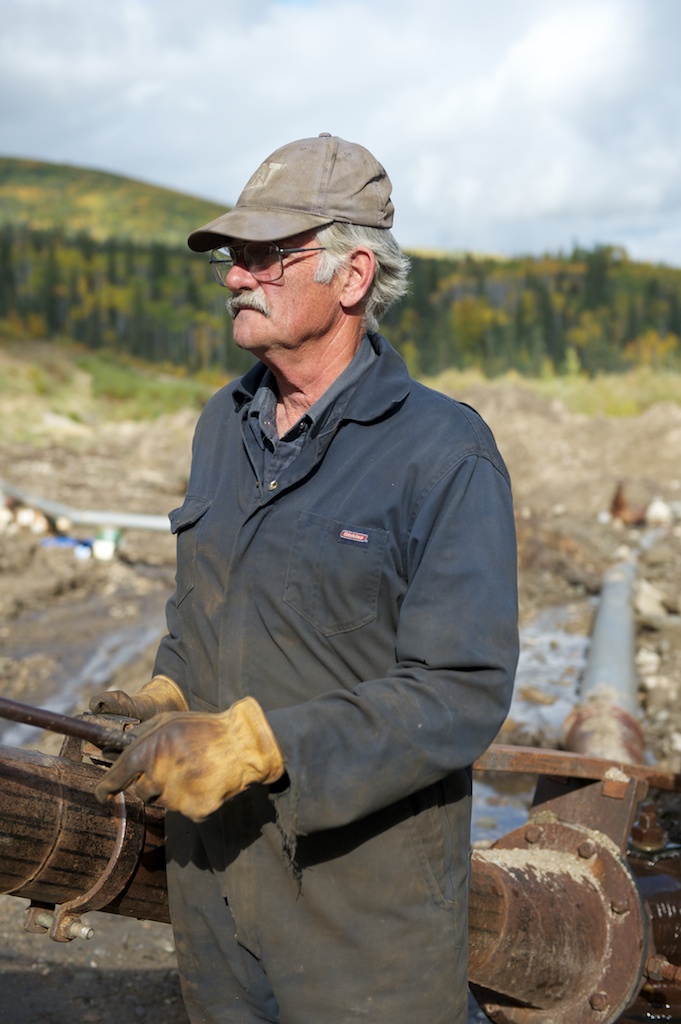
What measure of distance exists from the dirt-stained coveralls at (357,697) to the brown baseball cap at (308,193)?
0.31 metres

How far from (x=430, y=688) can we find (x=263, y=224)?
35.3 inches

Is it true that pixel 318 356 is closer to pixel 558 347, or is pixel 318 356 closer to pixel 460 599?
pixel 460 599

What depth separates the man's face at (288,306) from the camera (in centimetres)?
198

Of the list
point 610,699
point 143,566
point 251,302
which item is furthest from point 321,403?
point 143,566

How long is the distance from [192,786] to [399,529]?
56 centimetres

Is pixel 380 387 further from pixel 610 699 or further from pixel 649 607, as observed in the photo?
pixel 649 607

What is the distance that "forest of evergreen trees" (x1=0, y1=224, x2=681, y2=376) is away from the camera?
28.9 metres

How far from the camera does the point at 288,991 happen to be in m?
1.83

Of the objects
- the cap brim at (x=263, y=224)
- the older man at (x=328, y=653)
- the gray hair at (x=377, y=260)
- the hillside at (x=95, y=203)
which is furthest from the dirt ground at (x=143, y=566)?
the hillside at (x=95, y=203)

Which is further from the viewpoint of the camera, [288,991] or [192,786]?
[288,991]

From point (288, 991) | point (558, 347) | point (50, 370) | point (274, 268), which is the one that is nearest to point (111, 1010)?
point (288, 991)

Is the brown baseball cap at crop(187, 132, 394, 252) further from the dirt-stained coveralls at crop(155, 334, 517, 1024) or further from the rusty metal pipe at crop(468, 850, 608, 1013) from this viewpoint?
the rusty metal pipe at crop(468, 850, 608, 1013)

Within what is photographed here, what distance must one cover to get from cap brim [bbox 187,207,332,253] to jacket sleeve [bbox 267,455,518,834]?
1.73 ft

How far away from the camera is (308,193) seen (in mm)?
1912
